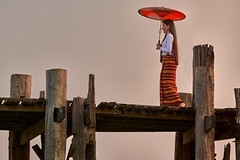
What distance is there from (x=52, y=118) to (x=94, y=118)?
55cm

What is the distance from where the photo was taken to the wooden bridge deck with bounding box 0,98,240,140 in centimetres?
1207

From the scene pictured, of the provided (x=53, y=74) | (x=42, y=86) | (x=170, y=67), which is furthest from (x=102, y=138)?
(x=53, y=74)

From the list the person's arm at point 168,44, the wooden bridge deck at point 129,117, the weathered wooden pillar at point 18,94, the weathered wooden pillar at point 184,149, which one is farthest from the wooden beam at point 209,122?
the weathered wooden pillar at point 18,94

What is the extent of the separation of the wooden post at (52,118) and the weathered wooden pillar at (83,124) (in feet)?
0.48

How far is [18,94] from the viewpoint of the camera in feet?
44.5

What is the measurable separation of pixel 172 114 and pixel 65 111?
5.74ft

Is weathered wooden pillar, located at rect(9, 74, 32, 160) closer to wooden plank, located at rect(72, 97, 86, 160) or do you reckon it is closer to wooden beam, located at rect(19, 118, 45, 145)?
wooden beam, located at rect(19, 118, 45, 145)

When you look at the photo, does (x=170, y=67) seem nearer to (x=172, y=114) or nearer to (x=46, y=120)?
(x=172, y=114)

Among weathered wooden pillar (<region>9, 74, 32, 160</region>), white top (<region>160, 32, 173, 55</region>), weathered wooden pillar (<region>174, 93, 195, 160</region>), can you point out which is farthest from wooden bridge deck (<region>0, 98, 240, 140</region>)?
white top (<region>160, 32, 173, 55</region>)

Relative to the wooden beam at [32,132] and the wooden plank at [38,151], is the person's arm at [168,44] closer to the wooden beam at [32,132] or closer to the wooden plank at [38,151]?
the wooden beam at [32,132]

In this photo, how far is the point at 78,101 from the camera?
486 inches

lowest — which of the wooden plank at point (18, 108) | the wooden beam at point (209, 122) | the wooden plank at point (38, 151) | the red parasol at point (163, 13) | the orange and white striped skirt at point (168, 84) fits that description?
the wooden plank at point (38, 151)

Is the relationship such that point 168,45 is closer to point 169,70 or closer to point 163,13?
point 169,70

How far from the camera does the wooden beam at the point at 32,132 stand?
41.8 ft
